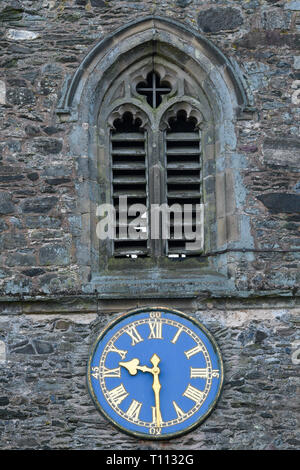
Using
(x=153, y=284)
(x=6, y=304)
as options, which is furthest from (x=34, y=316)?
(x=153, y=284)

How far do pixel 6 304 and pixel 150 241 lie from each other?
72.1 inches

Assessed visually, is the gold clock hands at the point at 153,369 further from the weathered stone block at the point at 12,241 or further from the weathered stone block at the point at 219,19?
the weathered stone block at the point at 219,19

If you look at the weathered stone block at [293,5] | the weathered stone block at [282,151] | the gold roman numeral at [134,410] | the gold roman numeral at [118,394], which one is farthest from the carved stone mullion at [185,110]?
the gold roman numeral at [134,410]

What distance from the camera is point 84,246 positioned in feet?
53.4

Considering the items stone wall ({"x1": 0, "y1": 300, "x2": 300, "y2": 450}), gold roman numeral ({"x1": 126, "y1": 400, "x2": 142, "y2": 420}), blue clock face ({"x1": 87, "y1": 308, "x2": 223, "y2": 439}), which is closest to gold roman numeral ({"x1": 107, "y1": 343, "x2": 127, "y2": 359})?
blue clock face ({"x1": 87, "y1": 308, "x2": 223, "y2": 439})

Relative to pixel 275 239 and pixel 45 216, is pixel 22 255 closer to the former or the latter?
pixel 45 216

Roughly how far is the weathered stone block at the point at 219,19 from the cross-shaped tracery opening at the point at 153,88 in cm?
78

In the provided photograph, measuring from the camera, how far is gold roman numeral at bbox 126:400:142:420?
15.5m

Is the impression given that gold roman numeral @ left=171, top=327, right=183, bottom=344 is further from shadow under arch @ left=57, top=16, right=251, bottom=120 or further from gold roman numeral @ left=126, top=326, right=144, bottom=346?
shadow under arch @ left=57, top=16, right=251, bottom=120

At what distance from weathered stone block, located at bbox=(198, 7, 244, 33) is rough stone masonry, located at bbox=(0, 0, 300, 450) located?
12 millimetres

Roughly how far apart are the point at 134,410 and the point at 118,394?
242 mm

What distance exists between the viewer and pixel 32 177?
16531mm

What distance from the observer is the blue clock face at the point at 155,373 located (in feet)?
50.9

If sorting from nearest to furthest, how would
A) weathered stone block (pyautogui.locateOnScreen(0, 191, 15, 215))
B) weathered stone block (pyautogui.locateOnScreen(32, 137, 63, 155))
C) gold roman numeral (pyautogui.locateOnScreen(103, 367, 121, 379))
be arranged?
gold roman numeral (pyautogui.locateOnScreen(103, 367, 121, 379)), weathered stone block (pyautogui.locateOnScreen(0, 191, 15, 215)), weathered stone block (pyautogui.locateOnScreen(32, 137, 63, 155))
